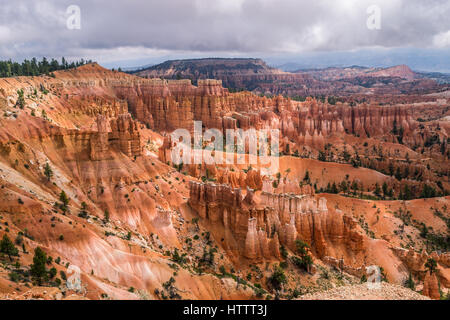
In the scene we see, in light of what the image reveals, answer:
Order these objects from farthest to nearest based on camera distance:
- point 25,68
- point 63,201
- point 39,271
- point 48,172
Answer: point 25,68, point 48,172, point 63,201, point 39,271

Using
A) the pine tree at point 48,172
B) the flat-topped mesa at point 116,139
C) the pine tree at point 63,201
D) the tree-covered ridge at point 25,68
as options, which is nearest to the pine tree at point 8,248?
the pine tree at point 63,201

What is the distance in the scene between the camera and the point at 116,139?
125ft

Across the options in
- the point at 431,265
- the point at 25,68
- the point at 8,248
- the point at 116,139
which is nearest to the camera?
the point at 8,248

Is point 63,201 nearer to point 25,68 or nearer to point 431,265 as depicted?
point 431,265

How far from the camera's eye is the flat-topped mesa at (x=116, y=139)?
36.2 meters

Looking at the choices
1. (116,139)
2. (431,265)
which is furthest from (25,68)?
(431,265)

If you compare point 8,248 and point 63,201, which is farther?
point 63,201

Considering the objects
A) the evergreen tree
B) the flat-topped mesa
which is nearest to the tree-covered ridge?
the flat-topped mesa

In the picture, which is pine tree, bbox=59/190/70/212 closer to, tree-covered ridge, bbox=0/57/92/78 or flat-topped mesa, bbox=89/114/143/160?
flat-topped mesa, bbox=89/114/143/160

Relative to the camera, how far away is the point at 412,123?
98.4 metres

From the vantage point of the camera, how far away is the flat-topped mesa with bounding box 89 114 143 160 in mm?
36156

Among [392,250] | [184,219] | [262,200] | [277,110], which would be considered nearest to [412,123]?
[277,110]

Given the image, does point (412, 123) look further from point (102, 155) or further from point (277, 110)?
point (102, 155)

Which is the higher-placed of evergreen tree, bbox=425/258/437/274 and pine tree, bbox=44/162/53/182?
pine tree, bbox=44/162/53/182
